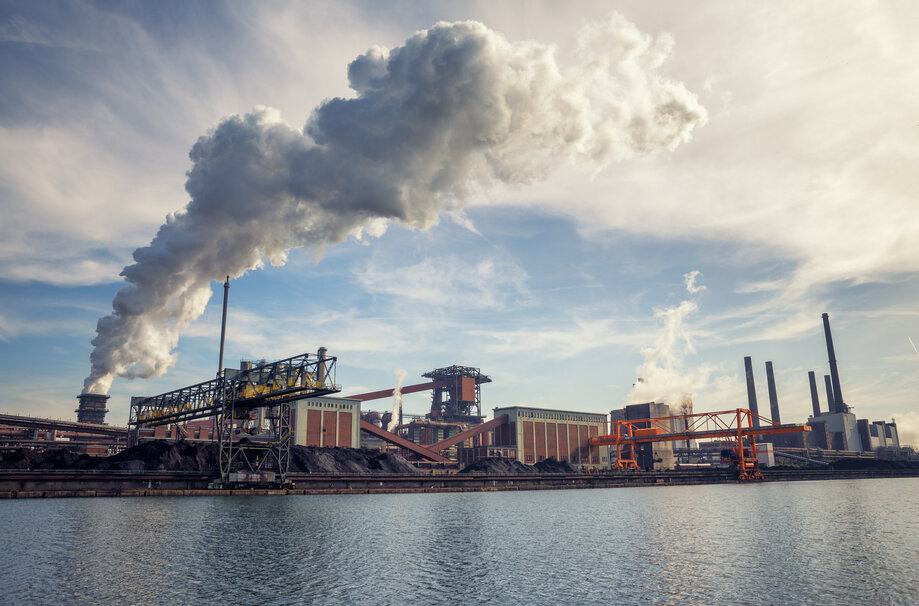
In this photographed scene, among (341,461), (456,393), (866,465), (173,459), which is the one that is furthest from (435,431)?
(866,465)

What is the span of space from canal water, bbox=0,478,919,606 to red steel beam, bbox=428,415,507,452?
231 feet

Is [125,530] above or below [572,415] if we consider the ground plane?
below

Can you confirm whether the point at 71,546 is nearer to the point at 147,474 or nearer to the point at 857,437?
the point at 147,474

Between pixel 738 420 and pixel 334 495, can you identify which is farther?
pixel 738 420

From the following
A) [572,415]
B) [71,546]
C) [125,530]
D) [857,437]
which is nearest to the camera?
[71,546]

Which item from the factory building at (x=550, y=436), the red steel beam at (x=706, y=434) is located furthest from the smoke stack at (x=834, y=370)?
the factory building at (x=550, y=436)

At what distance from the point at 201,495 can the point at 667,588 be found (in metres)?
46.4

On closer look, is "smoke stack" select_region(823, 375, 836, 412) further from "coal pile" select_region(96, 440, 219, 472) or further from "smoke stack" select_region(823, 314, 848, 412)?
"coal pile" select_region(96, 440, 219, 472)

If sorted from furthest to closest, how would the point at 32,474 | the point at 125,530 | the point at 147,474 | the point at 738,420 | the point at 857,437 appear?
the point at 857,437 < the point at 738,420 < the point at 147,474 < the point at 32,474 < the point at 125,530

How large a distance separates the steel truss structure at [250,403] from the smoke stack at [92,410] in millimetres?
11698

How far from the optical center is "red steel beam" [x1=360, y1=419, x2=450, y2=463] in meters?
102

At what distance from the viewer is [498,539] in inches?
1112

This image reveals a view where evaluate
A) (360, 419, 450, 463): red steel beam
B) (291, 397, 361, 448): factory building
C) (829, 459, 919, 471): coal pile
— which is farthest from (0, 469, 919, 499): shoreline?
(829, 459, 919, 471): coal pile

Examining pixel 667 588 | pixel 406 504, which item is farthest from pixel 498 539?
pixel 406 504
